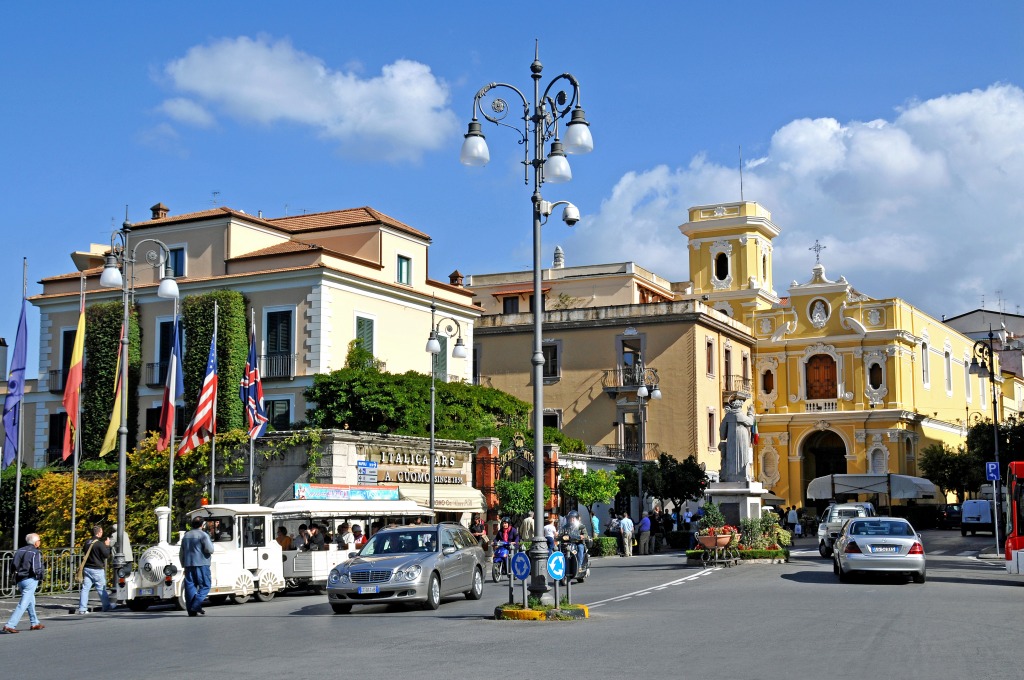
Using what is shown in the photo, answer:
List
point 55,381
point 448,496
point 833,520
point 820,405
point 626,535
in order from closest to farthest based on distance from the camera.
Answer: point 448,496
point 833,520
point 626,535
point 55,381
point 820,405

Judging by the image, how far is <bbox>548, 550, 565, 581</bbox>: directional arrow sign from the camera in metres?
17.8

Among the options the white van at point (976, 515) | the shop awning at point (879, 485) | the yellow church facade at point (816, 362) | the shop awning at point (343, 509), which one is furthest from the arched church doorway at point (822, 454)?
the shop awning at point (343, 509)

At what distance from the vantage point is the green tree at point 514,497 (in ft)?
129

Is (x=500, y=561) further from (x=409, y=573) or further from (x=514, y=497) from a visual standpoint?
(x=514, y=497)

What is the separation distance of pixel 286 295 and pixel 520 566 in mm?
25455

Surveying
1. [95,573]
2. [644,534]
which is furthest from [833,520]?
[95,573]

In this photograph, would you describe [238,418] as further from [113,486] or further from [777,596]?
[777,596]

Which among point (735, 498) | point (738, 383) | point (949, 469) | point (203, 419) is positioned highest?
point (738, 383)

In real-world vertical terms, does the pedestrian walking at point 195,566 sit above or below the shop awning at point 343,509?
below

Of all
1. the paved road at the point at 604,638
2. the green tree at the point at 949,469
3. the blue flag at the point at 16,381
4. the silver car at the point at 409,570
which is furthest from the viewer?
the green tree at the point at 949,469

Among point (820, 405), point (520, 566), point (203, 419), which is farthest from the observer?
point (820, 405)

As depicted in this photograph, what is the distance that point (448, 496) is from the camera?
37.2 meters

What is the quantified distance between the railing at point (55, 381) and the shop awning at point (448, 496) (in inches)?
630

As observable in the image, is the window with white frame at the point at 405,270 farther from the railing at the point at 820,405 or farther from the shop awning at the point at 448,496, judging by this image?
the railing at the point at 820,405
